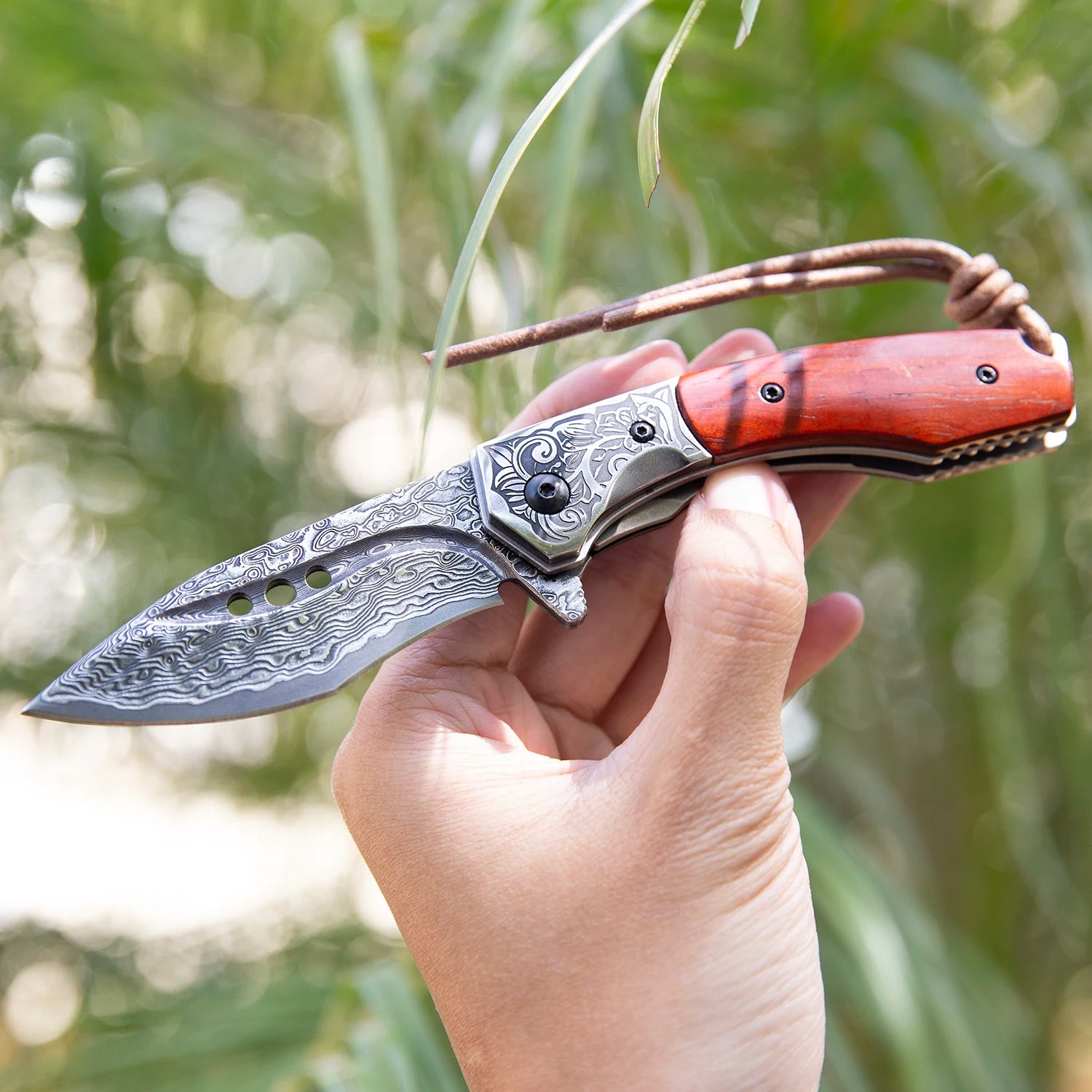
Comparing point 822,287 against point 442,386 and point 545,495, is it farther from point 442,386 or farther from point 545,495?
point 442,386

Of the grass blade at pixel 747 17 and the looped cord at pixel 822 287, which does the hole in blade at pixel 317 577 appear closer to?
the looped cord at pixel 822 287

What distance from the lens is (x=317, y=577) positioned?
0.43 meters

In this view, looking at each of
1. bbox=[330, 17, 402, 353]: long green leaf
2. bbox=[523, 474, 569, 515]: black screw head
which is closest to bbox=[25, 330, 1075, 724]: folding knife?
bbox=[523, 474, 569, 515]: black screw head

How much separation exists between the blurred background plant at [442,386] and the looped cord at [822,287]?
65mm

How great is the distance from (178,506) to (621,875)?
2.80ft

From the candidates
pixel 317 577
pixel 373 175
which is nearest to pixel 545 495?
pixel 317 577

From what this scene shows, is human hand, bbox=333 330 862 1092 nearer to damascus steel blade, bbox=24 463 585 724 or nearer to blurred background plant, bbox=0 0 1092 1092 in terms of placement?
damascus steel blade, bbox=24 463 585 724

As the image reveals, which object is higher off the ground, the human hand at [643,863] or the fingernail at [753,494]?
the fingernail at [753,494]

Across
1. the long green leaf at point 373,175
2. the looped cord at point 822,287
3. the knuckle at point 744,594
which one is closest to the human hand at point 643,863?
the knuckle at point 744,594

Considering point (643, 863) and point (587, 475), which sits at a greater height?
point (587, 475)

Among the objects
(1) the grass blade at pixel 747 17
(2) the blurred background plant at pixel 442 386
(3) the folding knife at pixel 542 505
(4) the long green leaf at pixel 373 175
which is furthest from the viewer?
(2) the blurred background plant at pixel 442 386

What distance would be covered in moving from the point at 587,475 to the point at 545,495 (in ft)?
0.08

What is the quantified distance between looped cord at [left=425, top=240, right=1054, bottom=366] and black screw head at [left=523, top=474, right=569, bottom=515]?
0.24 ft

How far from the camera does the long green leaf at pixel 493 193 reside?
0.33 m
